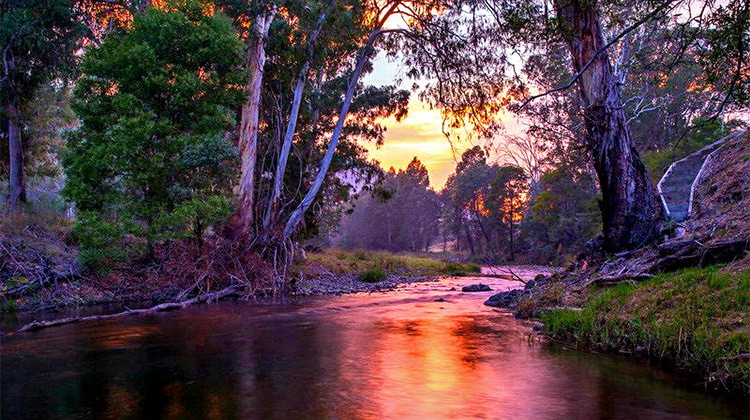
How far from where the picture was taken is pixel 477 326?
930 centimetres

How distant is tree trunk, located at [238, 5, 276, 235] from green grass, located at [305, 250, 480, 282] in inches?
166

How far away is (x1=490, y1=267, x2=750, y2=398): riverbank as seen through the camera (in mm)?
5082

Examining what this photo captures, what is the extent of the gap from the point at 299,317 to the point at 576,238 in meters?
33.4

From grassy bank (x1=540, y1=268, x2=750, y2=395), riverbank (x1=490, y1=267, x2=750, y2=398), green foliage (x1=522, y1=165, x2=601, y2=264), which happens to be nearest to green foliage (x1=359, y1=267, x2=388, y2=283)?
riverbank (x1=490, y1=267, x2=750, y2=398)

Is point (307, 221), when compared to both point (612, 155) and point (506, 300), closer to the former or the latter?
point (506, 300)

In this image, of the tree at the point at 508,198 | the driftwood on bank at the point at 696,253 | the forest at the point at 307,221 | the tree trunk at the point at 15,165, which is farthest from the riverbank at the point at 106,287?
the tree at the point at 508,198

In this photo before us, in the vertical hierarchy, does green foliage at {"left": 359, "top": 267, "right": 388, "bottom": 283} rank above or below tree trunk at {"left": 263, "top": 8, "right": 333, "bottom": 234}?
below

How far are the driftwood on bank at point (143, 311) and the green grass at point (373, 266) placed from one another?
6.41 meters

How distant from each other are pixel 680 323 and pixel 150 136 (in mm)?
13128

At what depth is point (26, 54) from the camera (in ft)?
56.7

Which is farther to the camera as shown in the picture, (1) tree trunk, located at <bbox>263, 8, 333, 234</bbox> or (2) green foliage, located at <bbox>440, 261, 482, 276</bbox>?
(2) green foliage, located at <bbox>440, 261, 482, 276</bbox>

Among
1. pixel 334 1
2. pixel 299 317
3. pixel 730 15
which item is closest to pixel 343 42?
pixel 334 1

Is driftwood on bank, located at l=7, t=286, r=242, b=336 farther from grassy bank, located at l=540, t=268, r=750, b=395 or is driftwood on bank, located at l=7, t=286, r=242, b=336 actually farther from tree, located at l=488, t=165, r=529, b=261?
tree, located at l=488, t=165, r=529, b=261

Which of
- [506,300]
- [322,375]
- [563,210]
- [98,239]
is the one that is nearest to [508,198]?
[563,210]
